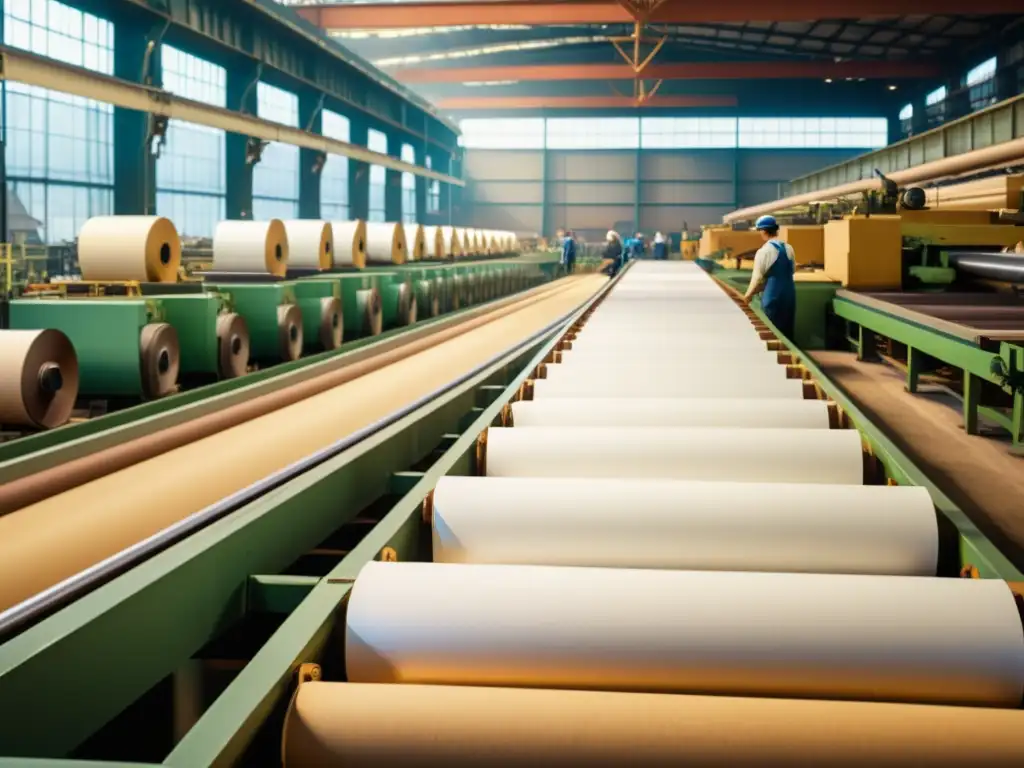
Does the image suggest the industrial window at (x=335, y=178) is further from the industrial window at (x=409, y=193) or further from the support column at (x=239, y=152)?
the support column at (x=239, y=152)

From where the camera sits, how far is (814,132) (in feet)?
94.8

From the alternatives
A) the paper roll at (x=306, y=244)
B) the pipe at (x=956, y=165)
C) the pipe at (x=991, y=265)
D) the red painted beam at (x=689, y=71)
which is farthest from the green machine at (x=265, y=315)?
the red painted beam at (x=689, y=71)

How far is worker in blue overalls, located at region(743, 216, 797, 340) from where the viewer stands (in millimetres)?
6262

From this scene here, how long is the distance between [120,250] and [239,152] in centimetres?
748

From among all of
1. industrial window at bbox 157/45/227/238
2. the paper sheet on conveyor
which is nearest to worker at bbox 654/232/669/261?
industrial window at bbox 157/45/227/238

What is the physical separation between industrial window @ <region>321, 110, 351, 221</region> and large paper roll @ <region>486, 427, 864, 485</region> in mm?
17595

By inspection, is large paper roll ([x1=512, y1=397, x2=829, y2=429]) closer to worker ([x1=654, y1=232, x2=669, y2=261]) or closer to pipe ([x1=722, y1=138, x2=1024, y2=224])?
pipe ([x1=722, y1=138, x2=1024, y2=224])

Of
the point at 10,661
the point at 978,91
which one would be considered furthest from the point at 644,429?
the point at 978,91

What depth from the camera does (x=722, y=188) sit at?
2895cm

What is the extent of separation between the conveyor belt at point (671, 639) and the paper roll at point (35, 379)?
2792 millimetres

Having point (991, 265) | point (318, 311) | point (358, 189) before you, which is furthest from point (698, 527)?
point (358, 189)

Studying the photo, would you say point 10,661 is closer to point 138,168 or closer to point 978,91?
point 138,168

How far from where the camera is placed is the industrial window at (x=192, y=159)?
1319 centimetres

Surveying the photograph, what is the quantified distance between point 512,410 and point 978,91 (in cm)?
2296
